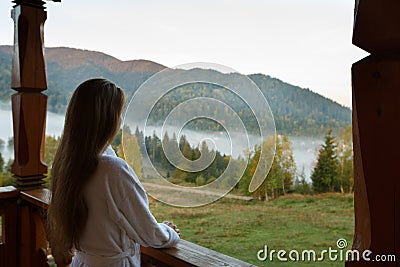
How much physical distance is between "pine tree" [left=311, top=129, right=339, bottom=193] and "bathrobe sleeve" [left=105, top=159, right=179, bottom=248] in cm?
115

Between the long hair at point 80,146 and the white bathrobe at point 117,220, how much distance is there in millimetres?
30

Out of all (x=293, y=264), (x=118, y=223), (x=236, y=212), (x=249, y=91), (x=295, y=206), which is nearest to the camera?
(x=118, y=223)

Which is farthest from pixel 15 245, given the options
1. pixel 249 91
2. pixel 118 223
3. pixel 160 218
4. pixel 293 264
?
pixel 249 91

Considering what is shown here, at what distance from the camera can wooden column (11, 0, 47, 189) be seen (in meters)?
1.95

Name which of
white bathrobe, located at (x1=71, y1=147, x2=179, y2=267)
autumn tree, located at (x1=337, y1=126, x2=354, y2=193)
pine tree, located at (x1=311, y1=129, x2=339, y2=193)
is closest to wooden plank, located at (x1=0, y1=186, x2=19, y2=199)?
white bathrobe, located at (x1=71, y1=147, x2=179, y2=267)

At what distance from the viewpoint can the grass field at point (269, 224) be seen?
1889mm

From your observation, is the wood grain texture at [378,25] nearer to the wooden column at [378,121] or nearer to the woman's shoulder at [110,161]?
the wooden column at [378,121]

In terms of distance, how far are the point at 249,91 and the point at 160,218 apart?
1094mm

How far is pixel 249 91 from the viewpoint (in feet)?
8.08

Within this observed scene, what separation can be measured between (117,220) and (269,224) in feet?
4.29

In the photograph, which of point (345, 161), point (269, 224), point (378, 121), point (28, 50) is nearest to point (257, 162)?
point (269, 224)

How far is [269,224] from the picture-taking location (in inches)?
85.9

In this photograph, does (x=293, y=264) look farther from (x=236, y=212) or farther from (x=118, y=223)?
(x=118, y=223)

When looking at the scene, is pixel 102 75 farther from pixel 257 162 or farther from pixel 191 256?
pixel 191 256
